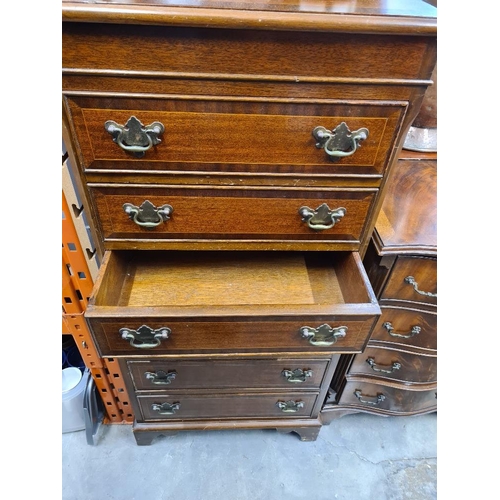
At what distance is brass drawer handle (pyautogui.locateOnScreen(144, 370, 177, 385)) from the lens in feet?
3.08

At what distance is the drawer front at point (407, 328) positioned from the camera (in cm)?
92

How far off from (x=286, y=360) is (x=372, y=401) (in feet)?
1.37

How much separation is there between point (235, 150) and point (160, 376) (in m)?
0.63

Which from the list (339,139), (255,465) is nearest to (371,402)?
(255,465)

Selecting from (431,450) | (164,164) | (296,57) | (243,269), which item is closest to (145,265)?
(243,269)

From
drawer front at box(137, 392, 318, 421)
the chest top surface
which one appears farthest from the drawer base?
the chest top surface

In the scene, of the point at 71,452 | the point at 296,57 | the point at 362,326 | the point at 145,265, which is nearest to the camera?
the point at 296,57

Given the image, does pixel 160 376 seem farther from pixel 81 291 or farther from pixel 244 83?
pixel 244 83

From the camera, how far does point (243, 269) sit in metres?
0.92

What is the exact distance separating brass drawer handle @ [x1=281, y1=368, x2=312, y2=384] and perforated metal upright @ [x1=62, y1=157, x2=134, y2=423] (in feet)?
1.63

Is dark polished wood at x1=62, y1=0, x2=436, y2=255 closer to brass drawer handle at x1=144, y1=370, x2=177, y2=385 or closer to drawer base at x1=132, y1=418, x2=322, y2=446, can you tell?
brass drawer handle at x1=144, y1=370, x2=177, y2=385

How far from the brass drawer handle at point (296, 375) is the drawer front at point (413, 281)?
290 mm

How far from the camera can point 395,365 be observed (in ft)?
3.44

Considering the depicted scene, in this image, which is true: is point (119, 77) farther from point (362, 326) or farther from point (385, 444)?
point (385, 444)
